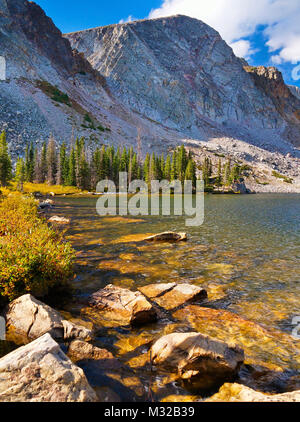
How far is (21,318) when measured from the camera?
6.95m

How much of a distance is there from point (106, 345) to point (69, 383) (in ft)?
8.02

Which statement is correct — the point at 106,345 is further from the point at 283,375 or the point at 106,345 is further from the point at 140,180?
the point at 140,180

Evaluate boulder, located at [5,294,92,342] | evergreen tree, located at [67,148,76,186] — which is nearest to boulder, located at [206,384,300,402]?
boulder, located at [5,294,92,342]

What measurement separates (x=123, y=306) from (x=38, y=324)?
2822 mm

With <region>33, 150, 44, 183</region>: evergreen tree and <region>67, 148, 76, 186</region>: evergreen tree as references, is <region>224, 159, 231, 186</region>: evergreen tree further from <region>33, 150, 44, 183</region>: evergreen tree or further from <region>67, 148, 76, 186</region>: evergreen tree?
<region>33, 150, 44, 183</region>: evergreen tree

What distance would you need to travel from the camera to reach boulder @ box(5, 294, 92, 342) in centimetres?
661

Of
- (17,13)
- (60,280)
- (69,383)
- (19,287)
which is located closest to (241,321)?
(69,383)

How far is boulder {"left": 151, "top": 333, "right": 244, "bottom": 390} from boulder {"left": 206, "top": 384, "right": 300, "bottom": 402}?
1.04 feet

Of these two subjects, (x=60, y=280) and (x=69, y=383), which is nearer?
(x=69, y=383)

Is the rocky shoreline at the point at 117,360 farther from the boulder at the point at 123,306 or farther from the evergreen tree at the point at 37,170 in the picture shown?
the evergreen tree at the point at 37,170

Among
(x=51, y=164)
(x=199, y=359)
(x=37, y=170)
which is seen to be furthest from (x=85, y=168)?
(x=199, y=359)

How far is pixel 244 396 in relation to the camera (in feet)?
15.2
